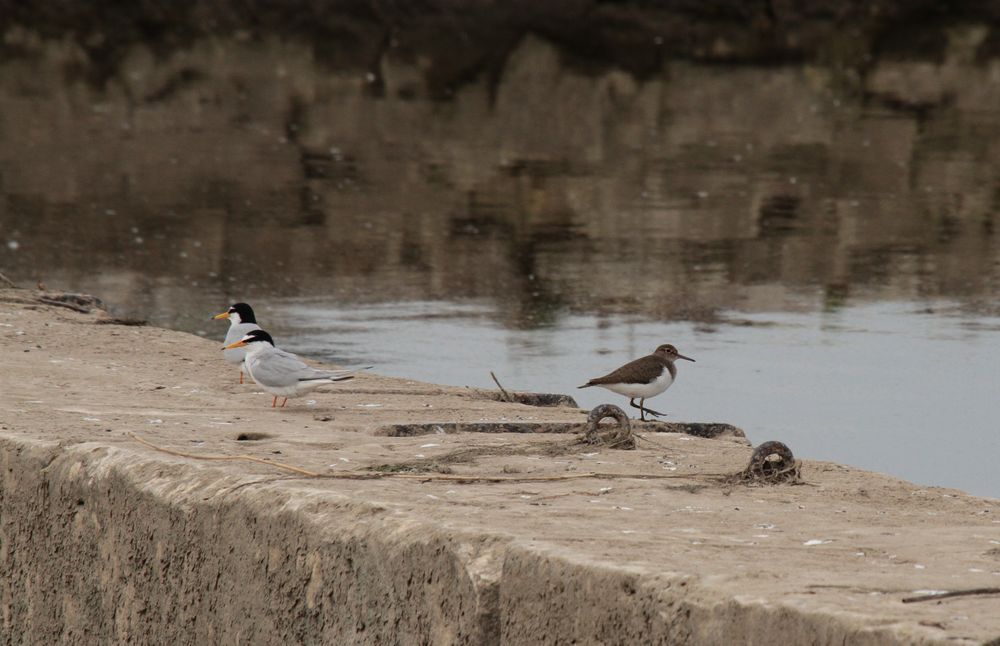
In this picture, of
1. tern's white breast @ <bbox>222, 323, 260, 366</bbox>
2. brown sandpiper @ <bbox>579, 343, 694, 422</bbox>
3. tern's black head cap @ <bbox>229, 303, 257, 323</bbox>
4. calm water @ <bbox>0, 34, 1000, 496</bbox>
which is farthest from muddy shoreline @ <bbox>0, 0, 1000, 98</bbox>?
brown sandpiper @ <bbox>579, 343, 694, 422</bbox>

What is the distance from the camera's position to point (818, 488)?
254 inches

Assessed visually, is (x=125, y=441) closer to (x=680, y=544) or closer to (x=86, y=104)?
(x=680, y=544)

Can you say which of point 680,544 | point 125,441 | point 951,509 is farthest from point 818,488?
point 125,441

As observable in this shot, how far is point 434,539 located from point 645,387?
3.82 m

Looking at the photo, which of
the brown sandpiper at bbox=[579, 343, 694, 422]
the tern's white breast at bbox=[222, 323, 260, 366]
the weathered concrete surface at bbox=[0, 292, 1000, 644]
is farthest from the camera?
the tern's white breast at bbox=[222, 323, 260, 366]

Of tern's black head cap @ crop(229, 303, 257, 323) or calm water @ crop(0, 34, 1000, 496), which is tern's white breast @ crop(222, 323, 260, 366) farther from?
calm water @ crop(0, 34, 1000, 496)

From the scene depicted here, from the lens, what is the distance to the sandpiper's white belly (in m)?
8.89

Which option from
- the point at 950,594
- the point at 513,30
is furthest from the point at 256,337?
the point at 513,30

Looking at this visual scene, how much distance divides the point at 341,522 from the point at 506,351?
20.8 feet

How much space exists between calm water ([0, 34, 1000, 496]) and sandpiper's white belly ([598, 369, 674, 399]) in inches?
35.4

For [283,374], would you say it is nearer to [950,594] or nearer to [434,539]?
[434,539]

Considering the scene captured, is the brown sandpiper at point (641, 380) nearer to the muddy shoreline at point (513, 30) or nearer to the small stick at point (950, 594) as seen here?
the small stick at point (950, 594)

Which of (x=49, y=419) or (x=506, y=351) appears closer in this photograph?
(x=49, y=419)

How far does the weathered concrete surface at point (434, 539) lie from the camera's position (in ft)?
15.2
